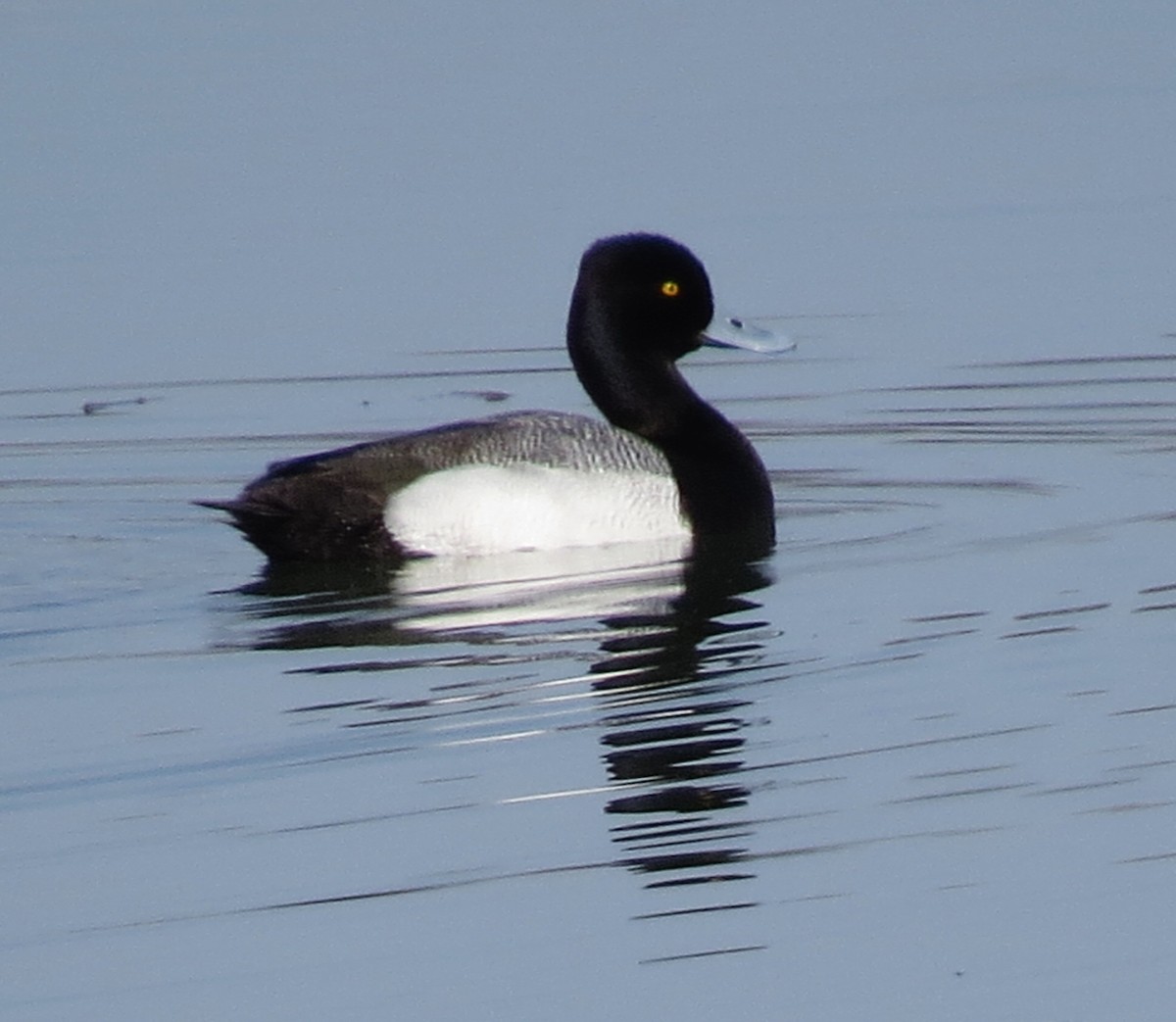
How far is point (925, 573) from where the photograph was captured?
8773 mm

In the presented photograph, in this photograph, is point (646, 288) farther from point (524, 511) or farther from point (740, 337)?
point (524, 511)

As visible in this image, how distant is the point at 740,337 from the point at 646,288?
465 millimetres

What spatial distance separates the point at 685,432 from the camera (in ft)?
32.5

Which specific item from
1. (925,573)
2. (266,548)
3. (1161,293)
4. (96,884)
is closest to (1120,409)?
(1161,293)

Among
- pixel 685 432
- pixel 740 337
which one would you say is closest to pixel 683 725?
pixel 685 432

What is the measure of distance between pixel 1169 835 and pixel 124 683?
2.86m

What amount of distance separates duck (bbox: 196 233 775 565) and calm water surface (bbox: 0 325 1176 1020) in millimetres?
147

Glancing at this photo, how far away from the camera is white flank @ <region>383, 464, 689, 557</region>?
929cm

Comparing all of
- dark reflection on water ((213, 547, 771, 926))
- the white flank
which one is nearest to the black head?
the white flank

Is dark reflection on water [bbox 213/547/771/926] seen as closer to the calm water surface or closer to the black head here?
the calm water surface

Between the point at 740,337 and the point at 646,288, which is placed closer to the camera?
the point at 646,288

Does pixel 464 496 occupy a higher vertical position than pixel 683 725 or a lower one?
higher

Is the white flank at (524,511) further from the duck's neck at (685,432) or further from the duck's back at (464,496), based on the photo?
the duck's neck at (685,432)

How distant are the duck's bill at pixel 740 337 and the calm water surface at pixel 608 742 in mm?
482
